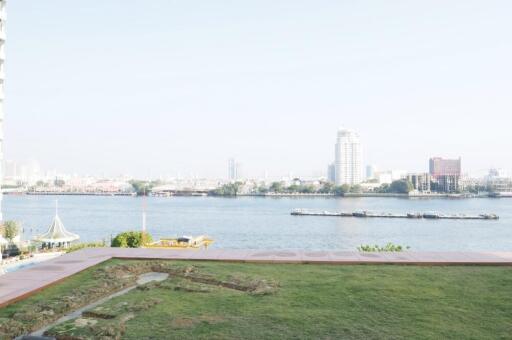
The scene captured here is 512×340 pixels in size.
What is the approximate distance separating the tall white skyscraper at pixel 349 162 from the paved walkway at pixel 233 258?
16725 cm

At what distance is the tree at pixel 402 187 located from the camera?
120812 millimetres

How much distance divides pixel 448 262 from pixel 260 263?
3368 mm

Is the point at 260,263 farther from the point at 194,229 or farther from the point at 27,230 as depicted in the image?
the point at 27,230

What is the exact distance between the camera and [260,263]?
370 inches

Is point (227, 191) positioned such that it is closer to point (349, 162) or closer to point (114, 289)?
point (349, 162)

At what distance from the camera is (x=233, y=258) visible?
9.73 meters

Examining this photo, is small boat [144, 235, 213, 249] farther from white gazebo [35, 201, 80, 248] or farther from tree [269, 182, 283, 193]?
tree [269, 182, 283, 193]

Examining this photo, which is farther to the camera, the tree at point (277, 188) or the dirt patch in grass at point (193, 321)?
the tree at point (277, 188)

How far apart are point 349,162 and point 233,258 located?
17024cm

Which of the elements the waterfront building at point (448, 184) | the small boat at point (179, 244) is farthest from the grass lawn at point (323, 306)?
the waterfront building at point (448, 184)

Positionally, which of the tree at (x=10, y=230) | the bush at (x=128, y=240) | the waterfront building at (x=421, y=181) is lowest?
the tree at (x=10, y=230)

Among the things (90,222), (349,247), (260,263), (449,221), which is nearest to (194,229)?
(90,222)

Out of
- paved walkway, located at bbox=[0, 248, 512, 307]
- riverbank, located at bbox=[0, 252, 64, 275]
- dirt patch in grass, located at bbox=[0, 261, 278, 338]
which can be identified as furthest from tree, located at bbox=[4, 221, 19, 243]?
dirt patch in grass, located at bbox=[0, 261, 278, 338]

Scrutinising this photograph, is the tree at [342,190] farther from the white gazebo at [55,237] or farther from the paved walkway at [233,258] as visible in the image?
the paved walkway at [233,258]
